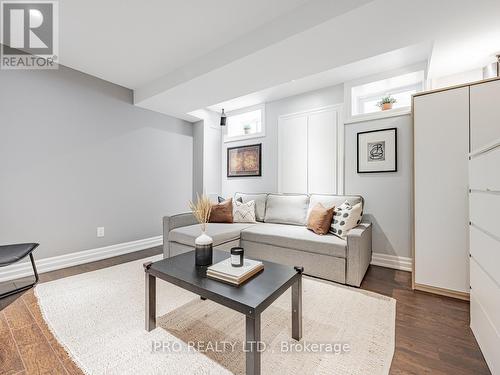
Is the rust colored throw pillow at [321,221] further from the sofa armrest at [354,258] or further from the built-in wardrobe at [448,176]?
the built-in wardrobe at [448,176]

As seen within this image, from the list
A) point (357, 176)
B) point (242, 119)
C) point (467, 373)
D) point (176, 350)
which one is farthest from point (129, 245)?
point (467, 373)

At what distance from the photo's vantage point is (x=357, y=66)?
2752 millimetres

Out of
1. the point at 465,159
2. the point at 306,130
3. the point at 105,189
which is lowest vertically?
the point at 105,189

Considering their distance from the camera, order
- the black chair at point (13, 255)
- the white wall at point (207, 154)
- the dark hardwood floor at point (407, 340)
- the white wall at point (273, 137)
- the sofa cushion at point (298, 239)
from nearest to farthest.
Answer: the dark hardwood floor at point (407, 340) < the black chair at point (13, 255) < the sofa cushion at point (298, 239) < the white wall at point (273, 137) < the white wall at point (207, 154)

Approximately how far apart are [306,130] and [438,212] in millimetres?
2037

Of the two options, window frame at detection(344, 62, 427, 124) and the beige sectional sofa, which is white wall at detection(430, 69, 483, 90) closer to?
window frame at detection(344, 62, 427, 124)

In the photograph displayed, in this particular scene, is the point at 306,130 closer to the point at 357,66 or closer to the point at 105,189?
the point at 357,66

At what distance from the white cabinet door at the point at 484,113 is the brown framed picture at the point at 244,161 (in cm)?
272

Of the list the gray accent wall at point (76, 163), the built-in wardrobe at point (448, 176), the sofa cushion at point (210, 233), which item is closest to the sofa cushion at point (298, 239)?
the sofa cushion at point (210, 233)

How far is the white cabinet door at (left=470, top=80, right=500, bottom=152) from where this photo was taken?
1812mm

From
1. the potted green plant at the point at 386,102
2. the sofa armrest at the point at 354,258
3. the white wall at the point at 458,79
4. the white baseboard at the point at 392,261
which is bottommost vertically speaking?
the white baseboard at the point at 392,261

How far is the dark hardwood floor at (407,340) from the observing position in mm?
1244

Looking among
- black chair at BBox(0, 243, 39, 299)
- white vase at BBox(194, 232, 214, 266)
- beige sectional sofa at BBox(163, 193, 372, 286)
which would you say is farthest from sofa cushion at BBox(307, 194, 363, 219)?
black chair at BBox(0, 243, 39, 299)

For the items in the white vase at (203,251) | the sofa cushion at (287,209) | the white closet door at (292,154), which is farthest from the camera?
the white closet door at (292,154)
